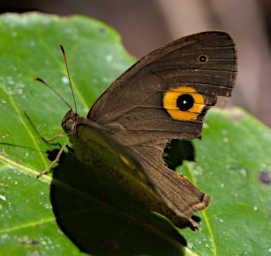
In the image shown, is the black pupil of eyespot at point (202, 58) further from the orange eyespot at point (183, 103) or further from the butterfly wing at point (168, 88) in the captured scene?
the orange eyespot at point (183, 103)

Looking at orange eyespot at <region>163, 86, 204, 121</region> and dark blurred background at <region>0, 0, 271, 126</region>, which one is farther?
dark blurred background at <region>0, 0, 271, 126</region>

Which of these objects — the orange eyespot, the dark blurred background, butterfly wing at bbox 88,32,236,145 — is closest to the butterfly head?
butterfly wing at bbox 88,32,236,145

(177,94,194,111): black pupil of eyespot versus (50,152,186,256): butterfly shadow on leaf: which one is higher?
(177,94,194,111): black pupil of eyespot

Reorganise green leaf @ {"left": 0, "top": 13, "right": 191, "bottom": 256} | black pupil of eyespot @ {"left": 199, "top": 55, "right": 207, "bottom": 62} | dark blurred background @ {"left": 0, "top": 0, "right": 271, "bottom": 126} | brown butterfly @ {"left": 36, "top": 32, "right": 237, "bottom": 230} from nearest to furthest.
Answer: green leaf @ {"left": 0, "top": 13, "right": 191, "bottom": 256} < brown butterfly @ {"left": 36, "top": 32, "right": 237, "bottom": 230} < black pupil of eyespot @ {"left": 199, "top": 55, "right": 207, "bottom": 62} < dark blurred background @ {"left": 0, "top": 0, "right": 271, "bottom": 126}

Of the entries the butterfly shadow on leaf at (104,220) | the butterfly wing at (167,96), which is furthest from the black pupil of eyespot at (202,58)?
the butterfly shadow on leaf at (104,220)

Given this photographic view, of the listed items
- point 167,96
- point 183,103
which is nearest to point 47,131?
point 167,96

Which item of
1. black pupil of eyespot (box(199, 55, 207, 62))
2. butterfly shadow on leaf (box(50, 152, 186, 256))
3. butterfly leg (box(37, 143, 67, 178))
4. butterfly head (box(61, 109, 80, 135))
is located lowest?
butterfly shadow on leaf (box(50, 152, 186, 256))

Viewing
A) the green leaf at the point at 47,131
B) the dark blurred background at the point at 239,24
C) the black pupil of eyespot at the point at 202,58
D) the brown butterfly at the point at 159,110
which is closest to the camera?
the green leaf at the point at 47,131

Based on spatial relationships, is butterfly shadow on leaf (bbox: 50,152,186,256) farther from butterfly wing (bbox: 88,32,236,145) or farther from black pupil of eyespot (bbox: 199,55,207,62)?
black pupil of eyespot (bbox: 199,55,207,62)
